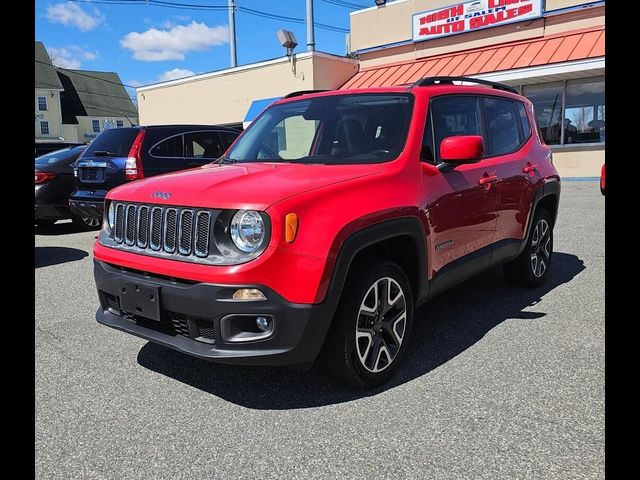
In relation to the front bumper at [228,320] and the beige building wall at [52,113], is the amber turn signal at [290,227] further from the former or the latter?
the beige building wall at [52,113]

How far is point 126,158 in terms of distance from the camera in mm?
8156

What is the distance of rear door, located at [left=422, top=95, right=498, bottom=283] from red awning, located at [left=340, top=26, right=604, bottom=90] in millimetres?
13269

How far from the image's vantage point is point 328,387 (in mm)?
3336

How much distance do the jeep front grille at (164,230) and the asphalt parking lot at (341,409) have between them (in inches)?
35.1

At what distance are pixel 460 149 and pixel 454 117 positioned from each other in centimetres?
76

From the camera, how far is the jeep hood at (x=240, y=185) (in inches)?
114

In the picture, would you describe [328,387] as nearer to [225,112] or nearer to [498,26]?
[498,26]

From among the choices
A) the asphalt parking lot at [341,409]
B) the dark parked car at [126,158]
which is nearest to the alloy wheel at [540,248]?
the asphalt parking lot at [341,409]

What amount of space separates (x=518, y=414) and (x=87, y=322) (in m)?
3.50

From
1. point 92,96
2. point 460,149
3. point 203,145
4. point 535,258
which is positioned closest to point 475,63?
point 203,145

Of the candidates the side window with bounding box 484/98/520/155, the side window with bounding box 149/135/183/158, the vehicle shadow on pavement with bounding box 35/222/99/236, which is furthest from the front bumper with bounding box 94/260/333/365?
the vehicle shadow on pavement with bounding box 35/222/99/236

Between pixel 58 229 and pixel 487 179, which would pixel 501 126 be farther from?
pixel 58 229

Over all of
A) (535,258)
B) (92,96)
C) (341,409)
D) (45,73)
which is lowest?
(341,409)

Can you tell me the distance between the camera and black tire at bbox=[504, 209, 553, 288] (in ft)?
17.2
